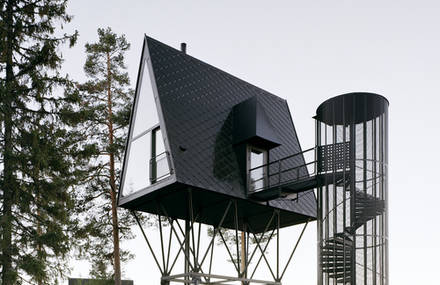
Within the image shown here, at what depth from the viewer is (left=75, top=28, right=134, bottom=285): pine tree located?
76.9 feet

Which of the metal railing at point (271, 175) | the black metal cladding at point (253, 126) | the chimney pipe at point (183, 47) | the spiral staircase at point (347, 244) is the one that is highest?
the chimney pipe at point (183, 47)

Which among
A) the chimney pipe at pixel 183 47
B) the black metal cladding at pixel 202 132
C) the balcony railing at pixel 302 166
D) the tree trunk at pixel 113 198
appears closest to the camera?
the balcony railing at pixel 302 166

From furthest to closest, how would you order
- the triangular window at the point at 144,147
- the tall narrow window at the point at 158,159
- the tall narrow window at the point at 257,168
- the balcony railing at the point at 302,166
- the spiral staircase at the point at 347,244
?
the tall narrow window at the point at 257,168, the triangular window at the point at 144,147, the tall narrow window at the point at 158,159, the balcony railing at the point at 302,166, the spiral staircase at the point at 347,244

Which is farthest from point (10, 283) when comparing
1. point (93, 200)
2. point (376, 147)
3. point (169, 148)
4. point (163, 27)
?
point (163, 27)

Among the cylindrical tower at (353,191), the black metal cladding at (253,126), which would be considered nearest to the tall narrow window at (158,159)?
the black metal cladding at (253,126)

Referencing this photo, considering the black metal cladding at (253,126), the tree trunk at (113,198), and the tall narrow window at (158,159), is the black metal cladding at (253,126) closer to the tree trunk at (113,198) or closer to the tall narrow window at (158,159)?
the tall narrow window at (158,159)

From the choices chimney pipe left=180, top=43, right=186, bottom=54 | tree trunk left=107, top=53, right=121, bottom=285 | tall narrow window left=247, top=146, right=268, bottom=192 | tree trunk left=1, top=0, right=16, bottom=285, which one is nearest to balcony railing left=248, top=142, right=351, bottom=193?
tall narrow window left=247, top=146, right=268, bottom=192

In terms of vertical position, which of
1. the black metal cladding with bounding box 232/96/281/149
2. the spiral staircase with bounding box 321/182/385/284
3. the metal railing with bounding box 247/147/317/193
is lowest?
the spiral staircase with bounding box 321/182/385/284

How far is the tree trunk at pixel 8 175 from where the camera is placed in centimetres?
1609

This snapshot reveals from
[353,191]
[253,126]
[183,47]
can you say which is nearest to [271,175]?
[253,126]

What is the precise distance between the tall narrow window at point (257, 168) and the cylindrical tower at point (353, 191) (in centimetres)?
235

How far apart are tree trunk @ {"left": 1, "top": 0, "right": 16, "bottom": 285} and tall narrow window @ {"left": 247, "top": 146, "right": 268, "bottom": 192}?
6827mm

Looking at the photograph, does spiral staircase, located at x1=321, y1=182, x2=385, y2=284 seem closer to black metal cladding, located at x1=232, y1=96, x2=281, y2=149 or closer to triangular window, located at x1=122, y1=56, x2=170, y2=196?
black metal cladding, located at x1=232, y1=96, x2=281, y2=149

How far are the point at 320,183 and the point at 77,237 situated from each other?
10903 millimetres
